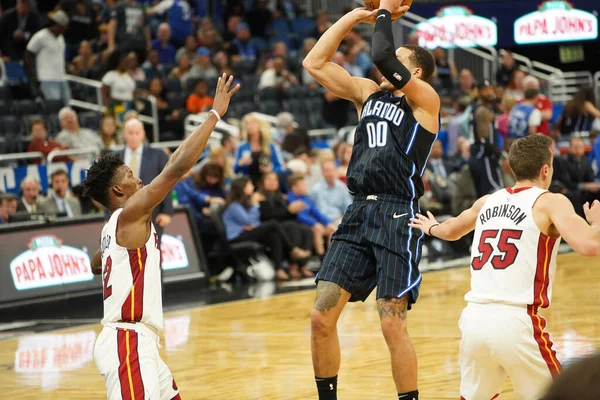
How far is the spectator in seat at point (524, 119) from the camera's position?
1611 centimetres

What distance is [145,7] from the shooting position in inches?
802

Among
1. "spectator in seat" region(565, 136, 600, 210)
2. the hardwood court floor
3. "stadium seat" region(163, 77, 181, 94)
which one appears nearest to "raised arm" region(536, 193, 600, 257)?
the hardwood court floor

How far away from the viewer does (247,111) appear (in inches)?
700

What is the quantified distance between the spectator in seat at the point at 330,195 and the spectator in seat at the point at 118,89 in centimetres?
380

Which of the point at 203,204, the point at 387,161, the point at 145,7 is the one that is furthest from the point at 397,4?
the point at 145,7

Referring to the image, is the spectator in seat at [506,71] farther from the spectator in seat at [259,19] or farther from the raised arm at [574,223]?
the raised arm at [574,223]

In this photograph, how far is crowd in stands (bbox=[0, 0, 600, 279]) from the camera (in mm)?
13219

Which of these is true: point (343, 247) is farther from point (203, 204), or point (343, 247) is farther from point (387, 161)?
point (203, 204)

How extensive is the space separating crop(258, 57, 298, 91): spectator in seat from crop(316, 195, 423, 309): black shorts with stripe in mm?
12781

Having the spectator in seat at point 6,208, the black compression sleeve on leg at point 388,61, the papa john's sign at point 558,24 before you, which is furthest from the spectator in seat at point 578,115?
the black compression sleeve on leg at point 388,61

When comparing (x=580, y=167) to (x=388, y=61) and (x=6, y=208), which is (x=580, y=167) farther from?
(x=388, y=61)

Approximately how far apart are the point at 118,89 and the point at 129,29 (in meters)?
3.15

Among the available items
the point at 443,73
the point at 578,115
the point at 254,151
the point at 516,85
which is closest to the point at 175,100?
the point at 254,151

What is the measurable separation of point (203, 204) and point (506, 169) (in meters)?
4.40
